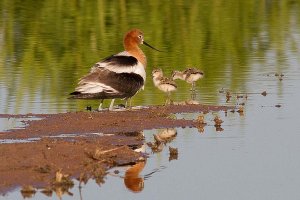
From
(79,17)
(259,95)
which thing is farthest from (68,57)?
(79,17)

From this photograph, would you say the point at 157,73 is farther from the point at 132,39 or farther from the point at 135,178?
the point at 135,178

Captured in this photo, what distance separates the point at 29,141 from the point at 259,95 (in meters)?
5.73

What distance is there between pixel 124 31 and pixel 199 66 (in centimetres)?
658

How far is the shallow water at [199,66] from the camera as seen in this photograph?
13.2 m

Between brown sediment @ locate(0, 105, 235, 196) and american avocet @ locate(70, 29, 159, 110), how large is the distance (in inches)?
13.4

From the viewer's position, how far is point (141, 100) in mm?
19469

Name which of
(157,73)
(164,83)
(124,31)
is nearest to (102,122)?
(164,83)

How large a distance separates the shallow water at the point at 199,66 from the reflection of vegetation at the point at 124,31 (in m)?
0.03

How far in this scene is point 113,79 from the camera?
1748 centimetres

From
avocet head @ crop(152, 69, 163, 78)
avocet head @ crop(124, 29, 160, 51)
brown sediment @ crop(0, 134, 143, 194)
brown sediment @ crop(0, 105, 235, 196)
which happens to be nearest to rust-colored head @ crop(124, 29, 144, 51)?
avocet head @ crop(124, 29, 160, 51)

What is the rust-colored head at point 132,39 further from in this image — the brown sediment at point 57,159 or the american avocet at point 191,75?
the brown sediment at point 57,159

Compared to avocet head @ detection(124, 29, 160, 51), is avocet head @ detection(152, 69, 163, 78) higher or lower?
lower

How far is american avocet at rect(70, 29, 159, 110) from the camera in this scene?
56.5 ft

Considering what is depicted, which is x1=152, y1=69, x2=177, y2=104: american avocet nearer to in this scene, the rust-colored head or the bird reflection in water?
the rust-colored head
